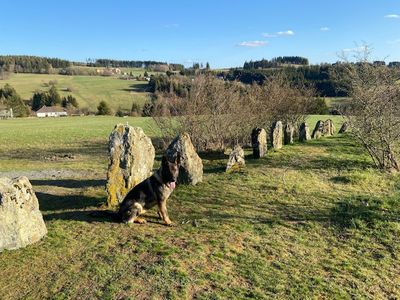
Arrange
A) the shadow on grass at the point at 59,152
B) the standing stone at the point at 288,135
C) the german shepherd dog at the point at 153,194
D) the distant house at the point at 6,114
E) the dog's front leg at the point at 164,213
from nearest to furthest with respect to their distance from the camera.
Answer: the german shepherd dog at the point at 153,194, the dog's front leg at the point at 164,213, the shadow on grass at the point at 59,152, the standing stone at the point at 288,135, the distant house at the point at 6,114

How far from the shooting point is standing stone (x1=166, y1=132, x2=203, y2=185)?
1180 cm

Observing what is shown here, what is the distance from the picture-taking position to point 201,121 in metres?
18.0

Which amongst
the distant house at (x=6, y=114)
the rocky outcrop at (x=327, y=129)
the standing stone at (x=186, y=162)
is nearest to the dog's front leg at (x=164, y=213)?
the standing stone at (x=186, y=162)

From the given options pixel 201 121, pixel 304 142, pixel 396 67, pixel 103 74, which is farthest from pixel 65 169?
pixel 103 74

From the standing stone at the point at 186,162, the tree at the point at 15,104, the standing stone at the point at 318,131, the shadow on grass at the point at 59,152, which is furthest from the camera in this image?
the tree at the point at 15,104

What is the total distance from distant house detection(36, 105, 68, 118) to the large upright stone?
76.9 metres

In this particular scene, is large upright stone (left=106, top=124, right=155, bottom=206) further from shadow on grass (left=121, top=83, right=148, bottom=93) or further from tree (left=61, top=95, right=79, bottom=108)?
shadow on grass (left=121, top=83, right=148, bottom=93)

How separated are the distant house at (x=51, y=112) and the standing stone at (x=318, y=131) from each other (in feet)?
226

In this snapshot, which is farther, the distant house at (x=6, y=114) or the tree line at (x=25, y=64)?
the tree line at (x=25, y=64)

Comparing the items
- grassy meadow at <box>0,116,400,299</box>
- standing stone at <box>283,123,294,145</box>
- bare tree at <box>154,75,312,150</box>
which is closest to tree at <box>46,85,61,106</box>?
bare tree at <box>154,75,312,150</box>

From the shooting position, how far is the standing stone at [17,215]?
7344mm

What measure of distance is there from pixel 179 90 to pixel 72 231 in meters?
13.2

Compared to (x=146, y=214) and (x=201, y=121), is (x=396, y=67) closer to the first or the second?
(x=201, y=121)

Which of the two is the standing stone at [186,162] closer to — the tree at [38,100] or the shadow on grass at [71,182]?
the shadow on grass at [71,182]
